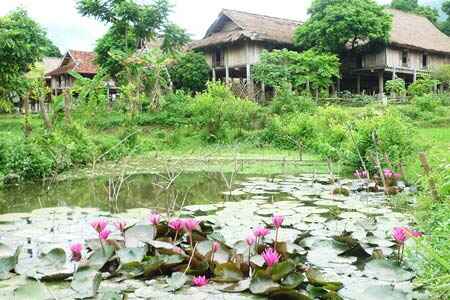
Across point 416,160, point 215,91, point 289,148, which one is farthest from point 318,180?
point 215,91

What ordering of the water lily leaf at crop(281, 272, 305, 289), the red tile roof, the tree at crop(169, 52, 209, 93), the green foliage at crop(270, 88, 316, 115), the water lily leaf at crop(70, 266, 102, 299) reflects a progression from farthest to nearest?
the red tile roof < the tree at crop(169, 52, 209, 93) < the green foliage at crop(270, 88, 316, 115) < the water lily leaf at crop(281, 272, 305, 289) < the water lily leaf at crop(70, 266, 102, 299)

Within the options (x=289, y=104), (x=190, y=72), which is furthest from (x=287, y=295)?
(x=190, y=72)

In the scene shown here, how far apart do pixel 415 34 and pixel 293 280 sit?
3197cm

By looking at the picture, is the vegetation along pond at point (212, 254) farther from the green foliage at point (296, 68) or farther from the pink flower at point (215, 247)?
the green foliage at point (296, 68)

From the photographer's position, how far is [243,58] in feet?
100

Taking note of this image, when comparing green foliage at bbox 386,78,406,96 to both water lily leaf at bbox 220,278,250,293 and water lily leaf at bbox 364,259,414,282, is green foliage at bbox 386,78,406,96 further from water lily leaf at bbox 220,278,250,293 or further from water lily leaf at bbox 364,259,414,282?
water lily leaf at bbox 220,278,250,293

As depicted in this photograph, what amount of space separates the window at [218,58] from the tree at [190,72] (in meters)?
0.94

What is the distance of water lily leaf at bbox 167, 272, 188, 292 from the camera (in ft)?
12.3

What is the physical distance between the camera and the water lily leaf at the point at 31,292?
137 inches

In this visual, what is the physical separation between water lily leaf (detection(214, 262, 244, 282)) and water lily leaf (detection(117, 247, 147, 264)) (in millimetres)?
691

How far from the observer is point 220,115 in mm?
18797

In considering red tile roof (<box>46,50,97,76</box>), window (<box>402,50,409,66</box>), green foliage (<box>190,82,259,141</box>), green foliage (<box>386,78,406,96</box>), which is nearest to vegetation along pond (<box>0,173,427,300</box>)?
green foliage (<box>190,82,259,141</box>)

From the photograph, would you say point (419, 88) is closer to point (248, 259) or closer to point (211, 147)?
point (211, 147)

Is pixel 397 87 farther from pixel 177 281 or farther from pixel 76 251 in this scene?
pixel 177 281
